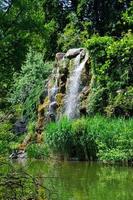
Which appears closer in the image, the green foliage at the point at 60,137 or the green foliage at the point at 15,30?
the green foliage at the point at 60,137

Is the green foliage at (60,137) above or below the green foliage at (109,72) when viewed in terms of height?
below

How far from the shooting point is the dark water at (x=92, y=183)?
970 centimetres

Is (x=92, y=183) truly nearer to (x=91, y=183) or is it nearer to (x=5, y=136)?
(x=91, y=183)

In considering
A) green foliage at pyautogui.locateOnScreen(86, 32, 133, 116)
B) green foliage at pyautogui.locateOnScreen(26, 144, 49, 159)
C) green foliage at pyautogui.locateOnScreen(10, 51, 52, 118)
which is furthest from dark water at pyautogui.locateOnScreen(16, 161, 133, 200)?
green foliage at pyautogui.locateOnScreen(10, 51, 52, 118)

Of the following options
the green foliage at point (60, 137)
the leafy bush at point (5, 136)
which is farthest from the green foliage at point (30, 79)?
the leafy bush at point (5, 136)

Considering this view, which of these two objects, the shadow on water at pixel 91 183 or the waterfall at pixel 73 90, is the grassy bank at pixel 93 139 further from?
the waterfall at pixel 73 90

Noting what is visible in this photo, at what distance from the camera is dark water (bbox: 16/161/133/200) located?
970cm

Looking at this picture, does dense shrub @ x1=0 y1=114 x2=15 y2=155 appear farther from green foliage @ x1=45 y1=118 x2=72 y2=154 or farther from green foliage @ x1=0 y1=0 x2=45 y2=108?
green foliage @ x1=0 y1=0 x2=45 y2=108

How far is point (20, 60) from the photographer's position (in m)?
23.6

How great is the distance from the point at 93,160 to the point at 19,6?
785 centimetres

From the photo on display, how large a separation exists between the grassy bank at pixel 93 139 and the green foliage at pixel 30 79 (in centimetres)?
809

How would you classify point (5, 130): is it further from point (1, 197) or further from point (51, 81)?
point (51, 81)

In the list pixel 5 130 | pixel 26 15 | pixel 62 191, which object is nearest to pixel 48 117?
pixel 26 15

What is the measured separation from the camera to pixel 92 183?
38.3ft
